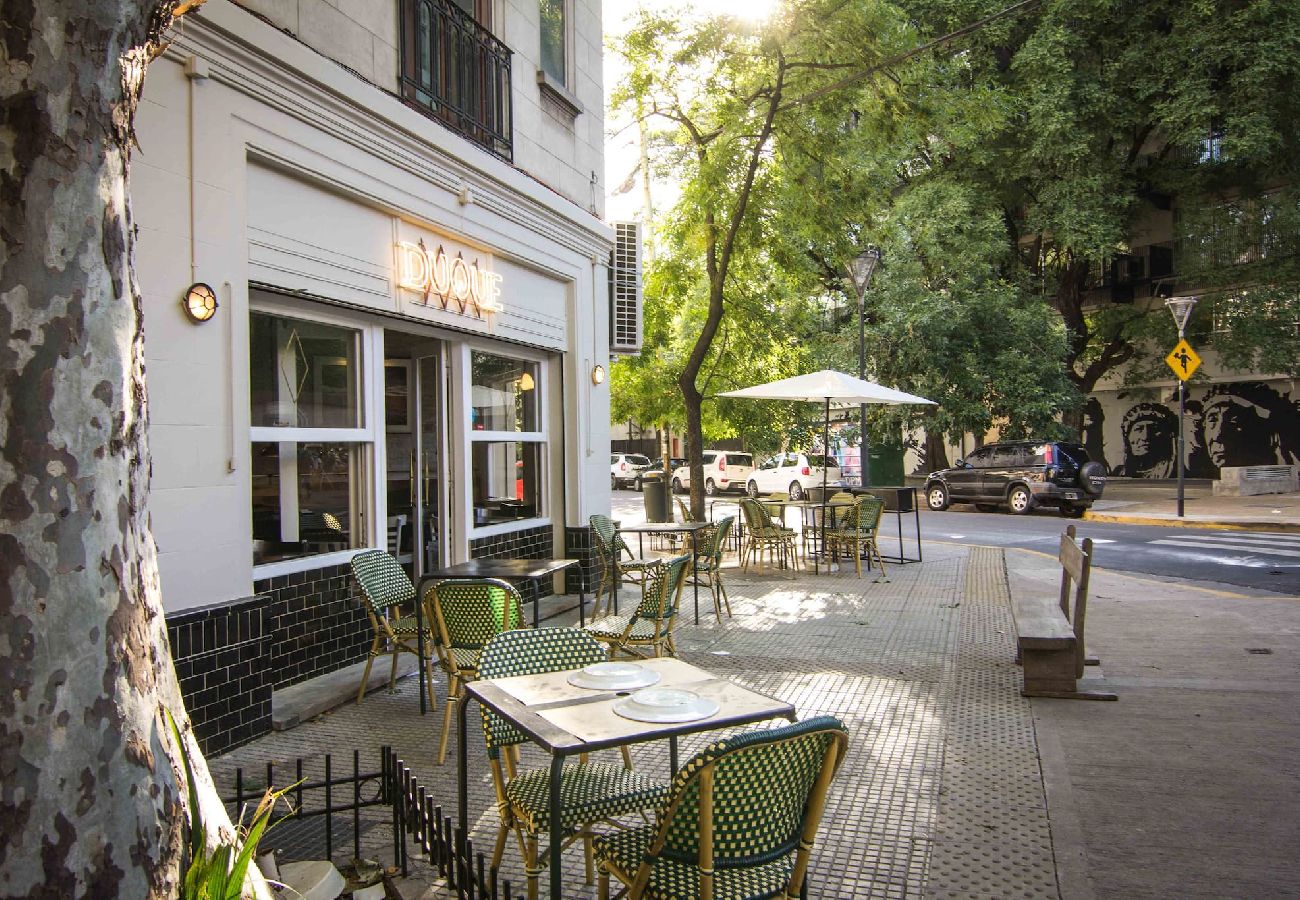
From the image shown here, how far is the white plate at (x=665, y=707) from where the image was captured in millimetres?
2880

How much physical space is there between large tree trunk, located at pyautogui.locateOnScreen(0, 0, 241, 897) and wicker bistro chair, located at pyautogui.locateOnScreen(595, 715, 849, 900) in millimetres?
1288

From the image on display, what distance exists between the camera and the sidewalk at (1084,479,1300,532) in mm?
17188

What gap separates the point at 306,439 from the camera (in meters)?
6.39

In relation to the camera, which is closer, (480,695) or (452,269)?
(480,695)

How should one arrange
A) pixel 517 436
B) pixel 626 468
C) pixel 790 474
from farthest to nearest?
1. pixel 626 468
2. pixel 790 474
3. pixel 517 436

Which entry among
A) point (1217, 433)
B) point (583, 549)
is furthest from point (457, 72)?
point (1217, 433)

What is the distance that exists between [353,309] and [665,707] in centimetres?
480

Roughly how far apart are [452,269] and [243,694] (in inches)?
155

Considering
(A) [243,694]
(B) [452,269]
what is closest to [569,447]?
(B) [452,269]

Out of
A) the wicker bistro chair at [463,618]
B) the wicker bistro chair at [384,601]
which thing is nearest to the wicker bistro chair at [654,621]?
the wicker bistro chair at [463,618]

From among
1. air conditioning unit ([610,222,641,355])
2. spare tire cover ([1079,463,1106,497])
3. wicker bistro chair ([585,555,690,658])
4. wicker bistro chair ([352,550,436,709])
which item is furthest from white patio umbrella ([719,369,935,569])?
spare tire cover ([1079,463,1106,497])

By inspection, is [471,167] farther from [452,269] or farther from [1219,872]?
[1219,872]

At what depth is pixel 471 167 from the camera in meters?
7.73

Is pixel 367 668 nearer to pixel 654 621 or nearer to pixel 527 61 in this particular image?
pixel 654 621
